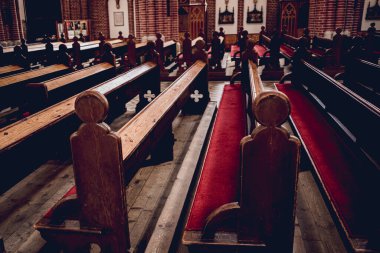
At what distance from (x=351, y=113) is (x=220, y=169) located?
3.76 feet

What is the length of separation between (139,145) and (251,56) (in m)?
2.41

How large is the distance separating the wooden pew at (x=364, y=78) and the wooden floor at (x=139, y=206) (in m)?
1.79

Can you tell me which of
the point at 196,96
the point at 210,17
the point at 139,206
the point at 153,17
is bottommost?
the point at 139,206

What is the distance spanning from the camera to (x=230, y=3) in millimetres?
18641

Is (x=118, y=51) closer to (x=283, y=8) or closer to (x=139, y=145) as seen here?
(x=139, y=145)

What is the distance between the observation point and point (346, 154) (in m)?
2.80

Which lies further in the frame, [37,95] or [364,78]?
[364,78]

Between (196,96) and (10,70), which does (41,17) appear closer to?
(10,70)

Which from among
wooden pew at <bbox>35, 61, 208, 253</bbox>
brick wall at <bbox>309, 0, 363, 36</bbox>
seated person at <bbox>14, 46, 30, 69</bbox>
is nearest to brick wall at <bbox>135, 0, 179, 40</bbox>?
brick wall at <bbox>309, 0, 363, 36</bbox>

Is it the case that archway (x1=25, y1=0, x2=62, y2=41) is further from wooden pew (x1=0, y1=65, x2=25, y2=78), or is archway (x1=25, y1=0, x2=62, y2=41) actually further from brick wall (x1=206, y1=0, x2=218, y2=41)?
wooden pew (x1=0, y1=65, x2=25, y2=78)

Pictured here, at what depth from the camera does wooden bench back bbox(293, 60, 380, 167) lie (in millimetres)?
2350

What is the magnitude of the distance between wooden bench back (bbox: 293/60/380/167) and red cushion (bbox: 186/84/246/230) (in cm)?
87

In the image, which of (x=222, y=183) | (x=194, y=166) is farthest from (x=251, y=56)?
(x=222, y=183)

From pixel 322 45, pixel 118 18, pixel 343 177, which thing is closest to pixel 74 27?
pixel 118 18
